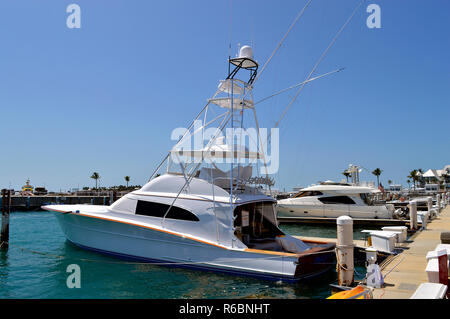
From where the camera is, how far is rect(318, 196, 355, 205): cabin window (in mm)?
25398

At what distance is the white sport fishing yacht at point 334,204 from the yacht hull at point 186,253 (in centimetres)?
1487

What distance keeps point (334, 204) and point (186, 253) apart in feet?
58.0

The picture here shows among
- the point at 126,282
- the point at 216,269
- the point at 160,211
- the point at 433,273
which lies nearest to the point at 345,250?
the point at 433,273

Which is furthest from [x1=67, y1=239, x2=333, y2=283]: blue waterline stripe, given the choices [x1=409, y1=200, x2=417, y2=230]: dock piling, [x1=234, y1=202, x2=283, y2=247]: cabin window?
[x1=409, y1=200, x2=417, y2=230]: dock piling

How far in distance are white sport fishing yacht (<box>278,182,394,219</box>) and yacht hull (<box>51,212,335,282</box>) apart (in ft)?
48.8

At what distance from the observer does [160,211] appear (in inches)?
456

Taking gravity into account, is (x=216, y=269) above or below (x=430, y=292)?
below

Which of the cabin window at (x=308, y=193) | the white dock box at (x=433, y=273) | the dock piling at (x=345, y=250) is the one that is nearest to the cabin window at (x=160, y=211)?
the dock piling at (x=345, y=250)

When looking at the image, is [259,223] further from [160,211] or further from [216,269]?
[160,211]

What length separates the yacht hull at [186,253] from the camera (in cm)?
937
